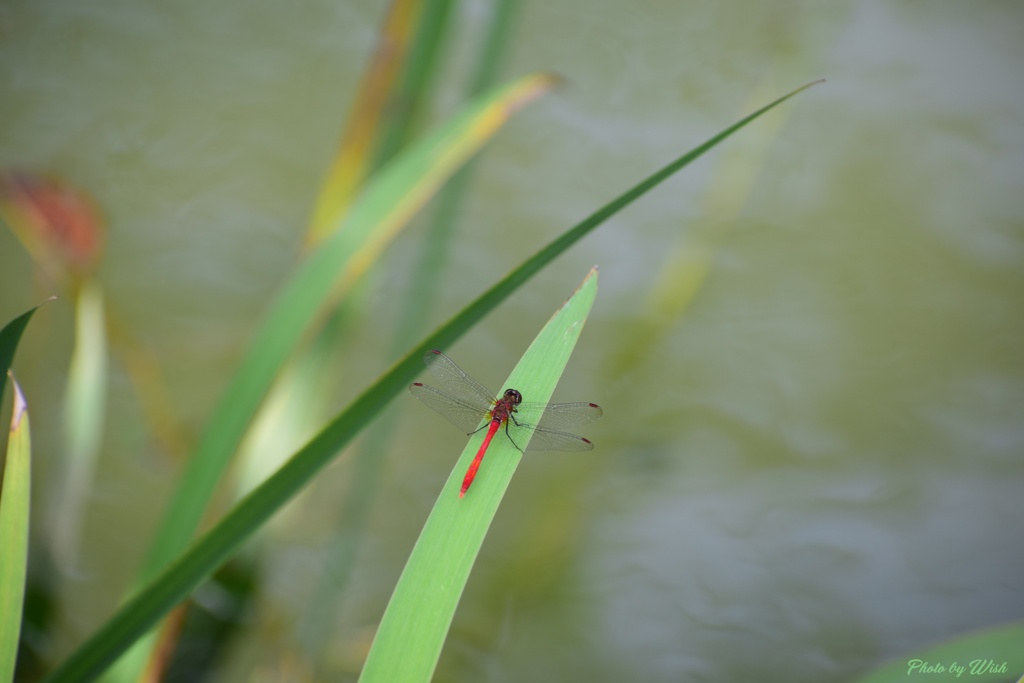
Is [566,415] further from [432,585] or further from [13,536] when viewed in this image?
[13,536]

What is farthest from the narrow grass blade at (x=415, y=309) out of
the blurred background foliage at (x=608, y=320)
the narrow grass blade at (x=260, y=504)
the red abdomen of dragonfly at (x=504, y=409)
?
the narrow grass blade at (x=260, y=504)

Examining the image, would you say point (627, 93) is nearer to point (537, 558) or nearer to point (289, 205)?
point (289, 205)

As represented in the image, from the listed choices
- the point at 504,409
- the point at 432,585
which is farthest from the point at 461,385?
the point at 432,585

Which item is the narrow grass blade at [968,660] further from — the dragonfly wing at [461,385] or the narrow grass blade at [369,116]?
the narrow grass blade at [369,116]

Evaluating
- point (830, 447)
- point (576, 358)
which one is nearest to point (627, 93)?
point (576, 358)

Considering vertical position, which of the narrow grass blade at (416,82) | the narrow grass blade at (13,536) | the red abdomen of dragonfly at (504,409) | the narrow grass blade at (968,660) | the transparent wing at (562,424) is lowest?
the narrow grass blade at (13,536)

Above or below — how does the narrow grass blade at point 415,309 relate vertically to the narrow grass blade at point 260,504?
above
